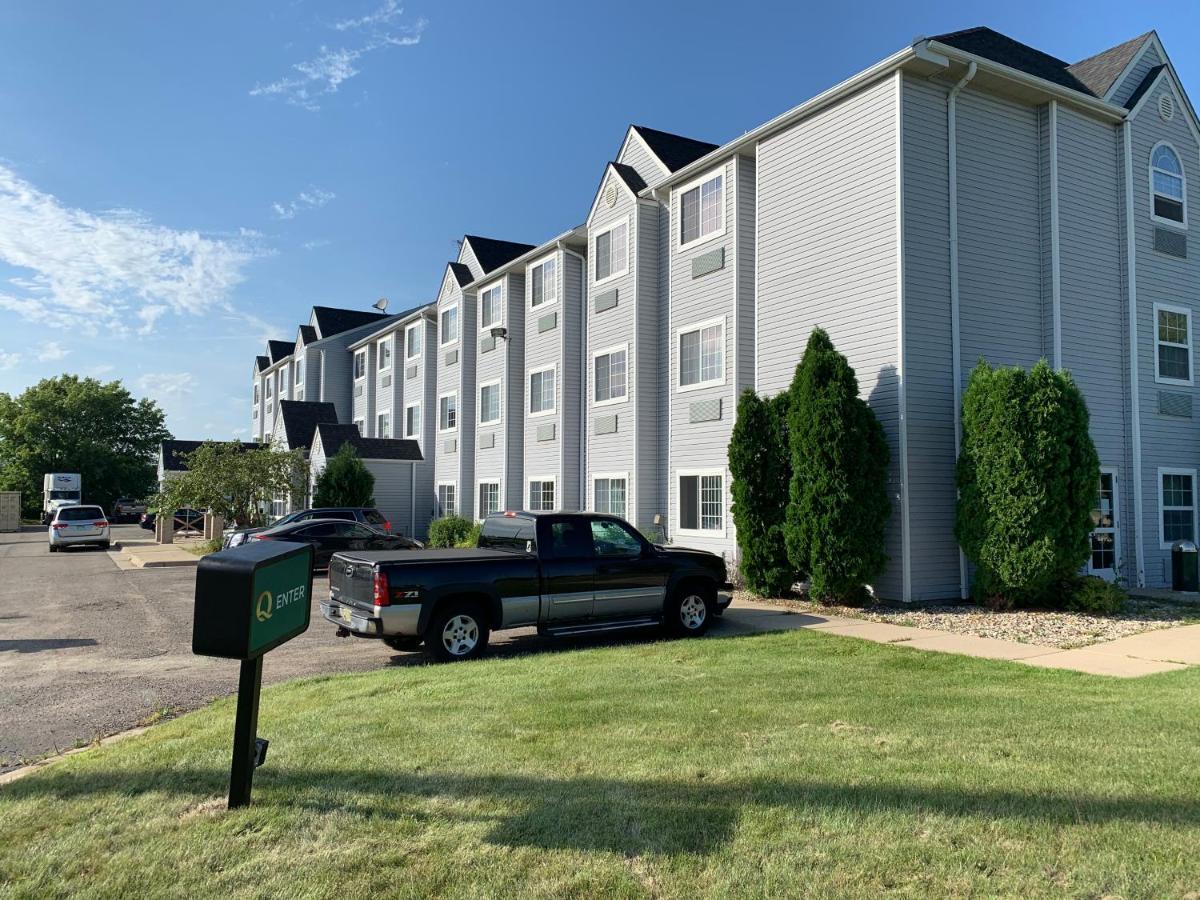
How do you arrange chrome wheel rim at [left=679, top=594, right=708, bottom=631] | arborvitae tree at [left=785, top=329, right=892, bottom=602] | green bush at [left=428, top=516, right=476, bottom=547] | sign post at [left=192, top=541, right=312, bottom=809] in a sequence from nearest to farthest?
sign post at [left=192, top=541, right=312, bottom=809], chrome wheel rim at [left=679, top=594, right=708, bottom=631], arborvitae tree at [left=785, top=329, right=892, bottom=602], green bush at [left=428, top=516, right=476, bottom=547]

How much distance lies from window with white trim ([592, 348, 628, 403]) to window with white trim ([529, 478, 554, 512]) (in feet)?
12.2

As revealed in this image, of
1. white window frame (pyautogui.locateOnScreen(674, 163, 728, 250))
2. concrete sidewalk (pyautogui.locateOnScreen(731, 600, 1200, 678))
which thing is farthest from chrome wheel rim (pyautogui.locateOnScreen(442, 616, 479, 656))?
white window frame (pyautogui.locateOnScreen(674, 163, 728, 250))

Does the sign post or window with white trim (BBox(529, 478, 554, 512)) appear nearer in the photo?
the sign post

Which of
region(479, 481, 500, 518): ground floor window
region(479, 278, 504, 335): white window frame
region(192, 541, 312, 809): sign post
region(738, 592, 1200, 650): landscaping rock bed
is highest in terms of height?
region(479, 278, 504, 335): white window frame

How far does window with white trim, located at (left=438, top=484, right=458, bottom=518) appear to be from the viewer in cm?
3092

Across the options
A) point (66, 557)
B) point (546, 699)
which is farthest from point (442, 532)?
point (546, 699)

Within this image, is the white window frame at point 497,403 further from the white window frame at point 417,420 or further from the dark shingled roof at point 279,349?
the dark shingled roof at point 279,349

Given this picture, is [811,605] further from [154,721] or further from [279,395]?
[279,395]

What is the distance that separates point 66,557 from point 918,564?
2766cm

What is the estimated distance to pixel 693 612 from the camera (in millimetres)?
11641

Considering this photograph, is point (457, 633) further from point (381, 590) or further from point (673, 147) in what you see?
point (673, 147)

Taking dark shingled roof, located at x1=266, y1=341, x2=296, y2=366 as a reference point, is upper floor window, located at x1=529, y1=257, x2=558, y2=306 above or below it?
below

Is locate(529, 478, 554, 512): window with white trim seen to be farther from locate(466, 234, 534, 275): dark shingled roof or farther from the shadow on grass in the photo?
the shadow on grass

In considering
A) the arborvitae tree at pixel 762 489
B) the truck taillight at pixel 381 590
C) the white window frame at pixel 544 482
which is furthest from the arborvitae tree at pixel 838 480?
the white window frame at pixel 544 482
